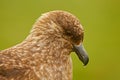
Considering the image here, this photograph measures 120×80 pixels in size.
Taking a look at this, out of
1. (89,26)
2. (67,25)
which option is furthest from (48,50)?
(89,26)

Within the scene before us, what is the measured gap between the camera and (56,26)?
5.82 m

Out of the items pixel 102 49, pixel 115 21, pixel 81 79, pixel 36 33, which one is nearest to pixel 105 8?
pixel 115 21

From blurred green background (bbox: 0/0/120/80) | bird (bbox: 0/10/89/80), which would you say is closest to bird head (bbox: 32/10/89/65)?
bird (bbox: 0/10/89/80)

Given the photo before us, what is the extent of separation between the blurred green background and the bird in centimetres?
393

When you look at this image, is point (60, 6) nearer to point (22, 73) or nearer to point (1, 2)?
point (1, 2)

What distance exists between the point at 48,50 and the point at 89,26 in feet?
16.7

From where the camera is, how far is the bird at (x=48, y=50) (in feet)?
18.4

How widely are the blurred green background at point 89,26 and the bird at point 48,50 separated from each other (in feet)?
12.9

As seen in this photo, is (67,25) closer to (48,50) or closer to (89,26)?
(48,50)

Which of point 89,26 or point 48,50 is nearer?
point 48,50

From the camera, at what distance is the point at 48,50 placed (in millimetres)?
5812

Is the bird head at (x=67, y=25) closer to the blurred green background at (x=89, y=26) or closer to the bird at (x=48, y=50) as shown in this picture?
the bird at (x=48, y=50)

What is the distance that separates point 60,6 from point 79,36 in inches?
204

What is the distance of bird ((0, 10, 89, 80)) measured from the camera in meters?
5.62
